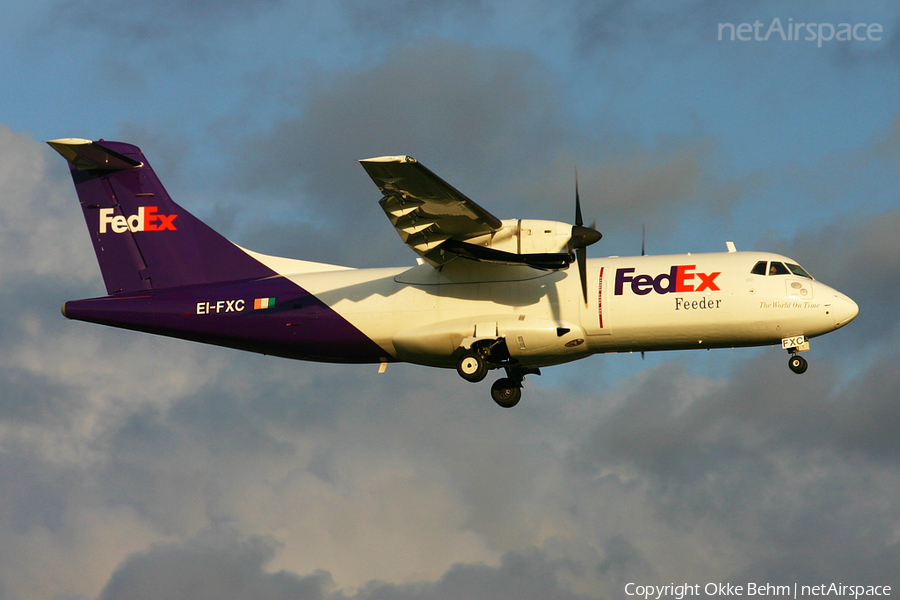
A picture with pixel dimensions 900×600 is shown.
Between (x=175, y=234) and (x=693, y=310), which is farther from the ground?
(x=175, y=234)

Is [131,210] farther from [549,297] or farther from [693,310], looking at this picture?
[693,310]

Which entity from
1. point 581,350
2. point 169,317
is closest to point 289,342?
point 169,317

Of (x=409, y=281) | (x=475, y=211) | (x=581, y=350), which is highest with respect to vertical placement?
(x=475, y=211)

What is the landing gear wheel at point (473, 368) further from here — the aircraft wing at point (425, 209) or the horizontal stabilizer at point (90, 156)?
the horizontal stabilizer at point (90, 156)

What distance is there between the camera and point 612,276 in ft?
68.1

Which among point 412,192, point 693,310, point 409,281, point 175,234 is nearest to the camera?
point 412,192

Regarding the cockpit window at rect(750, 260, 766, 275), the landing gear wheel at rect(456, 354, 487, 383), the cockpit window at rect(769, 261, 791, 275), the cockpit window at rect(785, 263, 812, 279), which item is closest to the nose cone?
the cockpit window at rect(785, 263, 812, 279)

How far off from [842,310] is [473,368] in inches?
284

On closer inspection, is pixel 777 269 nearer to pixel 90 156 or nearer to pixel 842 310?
pixel 842 310

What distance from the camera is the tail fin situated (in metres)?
23.1

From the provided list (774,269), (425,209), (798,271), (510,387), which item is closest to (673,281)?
(774,269)

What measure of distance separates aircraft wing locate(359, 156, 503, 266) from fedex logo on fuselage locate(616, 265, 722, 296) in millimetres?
2846

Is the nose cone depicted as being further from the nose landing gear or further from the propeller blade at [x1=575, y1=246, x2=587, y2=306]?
the propeller blade at [x1=575, y1=246, x2=587, y2=306]

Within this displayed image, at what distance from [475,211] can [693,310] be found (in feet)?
15.3
